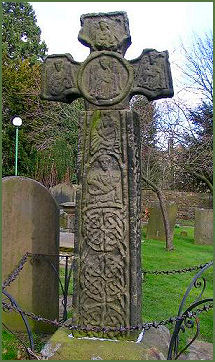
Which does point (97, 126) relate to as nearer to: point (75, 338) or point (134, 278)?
point (134, 278)

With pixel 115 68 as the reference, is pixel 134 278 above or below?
below

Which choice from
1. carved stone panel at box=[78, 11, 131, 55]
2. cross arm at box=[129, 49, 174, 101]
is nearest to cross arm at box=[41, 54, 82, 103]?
carved stone panel at box=[78, 11, 131, 55]

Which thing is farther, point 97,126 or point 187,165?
point 187,165

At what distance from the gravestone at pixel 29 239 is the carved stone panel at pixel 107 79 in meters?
1.42

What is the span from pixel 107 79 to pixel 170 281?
5325 mm

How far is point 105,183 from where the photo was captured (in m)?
3.51

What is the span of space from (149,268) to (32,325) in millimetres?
4668

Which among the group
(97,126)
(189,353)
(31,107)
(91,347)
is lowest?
(189,353)

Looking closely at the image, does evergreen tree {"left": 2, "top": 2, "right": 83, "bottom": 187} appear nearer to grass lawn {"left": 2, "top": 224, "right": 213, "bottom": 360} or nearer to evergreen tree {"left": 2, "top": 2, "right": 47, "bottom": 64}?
evergreen tree {"left": 2, "top": 2, "right": 47, "bottom": 64}

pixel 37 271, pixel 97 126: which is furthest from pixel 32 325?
pixel 97 126

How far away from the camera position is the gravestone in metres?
4.48

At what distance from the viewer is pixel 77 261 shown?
3561 millimetres

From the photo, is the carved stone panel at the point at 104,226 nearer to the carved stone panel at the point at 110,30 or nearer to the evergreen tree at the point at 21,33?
the carved stone panel at the point at 110,30

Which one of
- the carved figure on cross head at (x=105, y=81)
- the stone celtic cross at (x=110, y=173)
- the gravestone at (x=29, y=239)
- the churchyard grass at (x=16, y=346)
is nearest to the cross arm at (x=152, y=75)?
the stone celtic cross at (x=110, y=173)
